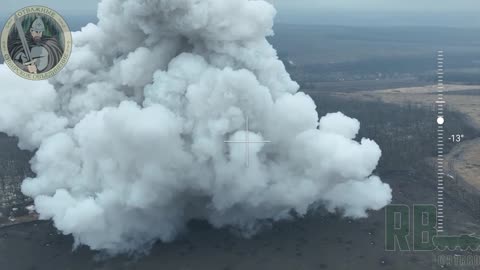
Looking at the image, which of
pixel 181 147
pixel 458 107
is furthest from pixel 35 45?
pixel 458 107

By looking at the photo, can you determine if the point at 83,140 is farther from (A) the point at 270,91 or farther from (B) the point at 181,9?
(A) the point at 270,91

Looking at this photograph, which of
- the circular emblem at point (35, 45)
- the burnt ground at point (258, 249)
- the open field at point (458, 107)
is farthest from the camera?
the open field at point (458, 107)

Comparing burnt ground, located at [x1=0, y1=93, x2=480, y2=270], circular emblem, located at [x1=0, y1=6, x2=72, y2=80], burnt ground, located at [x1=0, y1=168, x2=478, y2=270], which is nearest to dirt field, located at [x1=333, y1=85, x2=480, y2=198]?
burnt ground, located at [x1=0, y1=93, x2=480, y2=270]

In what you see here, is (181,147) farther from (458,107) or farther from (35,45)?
(458,107)

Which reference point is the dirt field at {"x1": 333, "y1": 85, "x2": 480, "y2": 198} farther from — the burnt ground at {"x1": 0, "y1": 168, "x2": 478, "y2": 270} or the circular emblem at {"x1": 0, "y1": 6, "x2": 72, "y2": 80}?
the circular emblem at {"x1": 0, "y1": 6, "x2": 72, "y2": 80}

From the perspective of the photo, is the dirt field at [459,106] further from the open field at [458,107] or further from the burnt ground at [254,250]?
the burnt ground at [254,250]

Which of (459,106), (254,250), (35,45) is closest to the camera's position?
(35,45)
